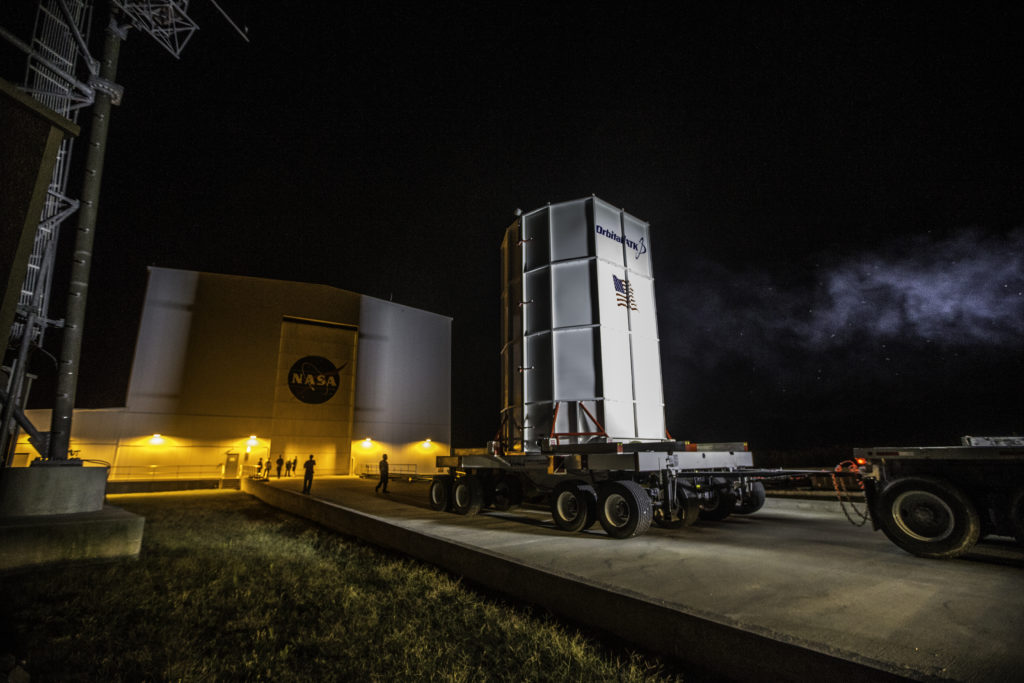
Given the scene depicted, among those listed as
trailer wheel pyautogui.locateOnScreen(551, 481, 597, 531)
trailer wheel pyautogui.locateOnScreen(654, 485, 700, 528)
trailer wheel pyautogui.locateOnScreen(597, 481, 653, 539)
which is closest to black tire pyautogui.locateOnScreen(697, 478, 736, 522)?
trailer wheel pyautogui.locateOnScreen(654, 485, 700, 528)

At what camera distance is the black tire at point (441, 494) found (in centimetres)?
1177

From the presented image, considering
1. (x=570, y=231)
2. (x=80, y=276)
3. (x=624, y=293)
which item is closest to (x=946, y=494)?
(x=624, y=293)

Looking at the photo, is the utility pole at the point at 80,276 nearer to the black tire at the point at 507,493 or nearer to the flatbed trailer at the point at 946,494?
the black tire at the point at 507,493

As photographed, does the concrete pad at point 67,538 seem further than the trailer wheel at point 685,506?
No

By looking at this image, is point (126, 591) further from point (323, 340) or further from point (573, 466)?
point (323, 340)

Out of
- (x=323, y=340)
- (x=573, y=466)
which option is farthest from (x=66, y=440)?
(x=323, y=340)

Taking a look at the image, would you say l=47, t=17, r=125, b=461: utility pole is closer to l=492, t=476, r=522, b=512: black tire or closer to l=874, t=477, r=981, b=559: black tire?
l=492, t=476, r=522, b=512: black tire

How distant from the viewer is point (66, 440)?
322 inches

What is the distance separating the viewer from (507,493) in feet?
35.7

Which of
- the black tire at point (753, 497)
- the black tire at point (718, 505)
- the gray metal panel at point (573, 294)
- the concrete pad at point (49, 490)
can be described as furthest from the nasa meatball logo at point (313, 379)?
the black tire at point (753, 497)

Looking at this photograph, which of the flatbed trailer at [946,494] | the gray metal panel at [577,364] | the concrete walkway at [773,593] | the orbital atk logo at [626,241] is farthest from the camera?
the orbital atk logo at [626,241]

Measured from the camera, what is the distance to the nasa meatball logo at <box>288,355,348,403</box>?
3055cm

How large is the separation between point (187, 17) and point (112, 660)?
509 inches

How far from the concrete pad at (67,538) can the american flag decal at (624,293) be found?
30.4 ft
